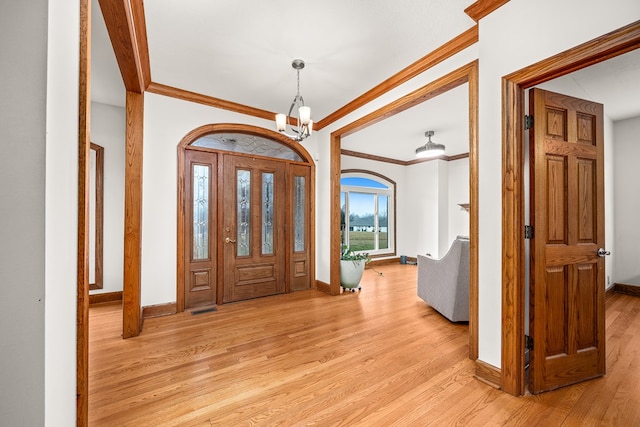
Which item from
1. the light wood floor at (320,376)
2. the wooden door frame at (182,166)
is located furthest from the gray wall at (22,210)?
the wooden door frame at (182,166)

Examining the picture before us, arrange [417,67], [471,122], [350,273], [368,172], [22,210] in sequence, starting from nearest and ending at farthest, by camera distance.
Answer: [22,210], [471,122], [417,67], [350,273], [368,172]

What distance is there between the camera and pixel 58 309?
0.71m

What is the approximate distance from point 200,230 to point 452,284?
3.28 metres

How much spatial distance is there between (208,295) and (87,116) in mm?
3161

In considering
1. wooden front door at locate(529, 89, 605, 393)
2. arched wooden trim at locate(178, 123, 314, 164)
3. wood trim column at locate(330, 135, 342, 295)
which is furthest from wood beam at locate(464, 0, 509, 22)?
arched wooden trim at locate(178, 123, 314, 164)

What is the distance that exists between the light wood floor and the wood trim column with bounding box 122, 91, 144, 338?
1.02 ft

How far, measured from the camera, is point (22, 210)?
0.59m

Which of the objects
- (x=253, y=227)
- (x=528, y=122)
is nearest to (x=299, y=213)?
(x=253, y=227)

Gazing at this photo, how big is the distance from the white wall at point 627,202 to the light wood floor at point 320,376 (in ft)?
3.90

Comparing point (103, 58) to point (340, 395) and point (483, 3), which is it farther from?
point (340, 395)

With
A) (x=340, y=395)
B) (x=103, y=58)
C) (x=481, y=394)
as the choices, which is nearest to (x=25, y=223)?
(x=340, y=395)

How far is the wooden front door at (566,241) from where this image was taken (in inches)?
73.0

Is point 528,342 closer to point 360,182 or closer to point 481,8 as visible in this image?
point 481,8

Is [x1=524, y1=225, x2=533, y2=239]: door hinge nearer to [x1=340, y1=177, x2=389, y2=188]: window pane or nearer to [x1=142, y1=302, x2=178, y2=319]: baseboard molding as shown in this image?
[x1=142, y1=302, x2=178, y2=319]: baseboard molding
